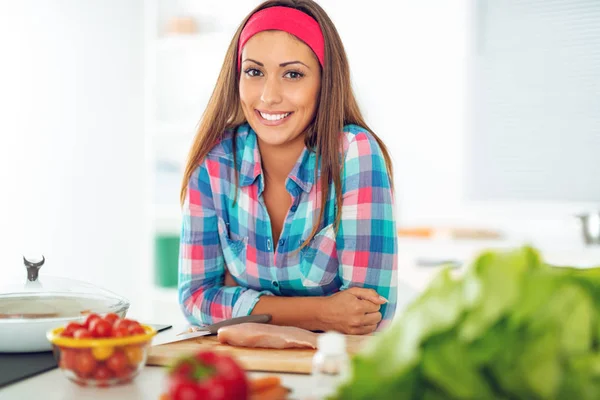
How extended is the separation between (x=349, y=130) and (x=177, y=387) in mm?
1235

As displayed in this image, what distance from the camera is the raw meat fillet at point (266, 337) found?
1.22m

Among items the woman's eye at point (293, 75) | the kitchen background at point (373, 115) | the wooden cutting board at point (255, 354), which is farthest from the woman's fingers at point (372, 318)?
the kitchen background at point (373, 115)

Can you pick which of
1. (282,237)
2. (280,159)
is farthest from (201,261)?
(280,159)

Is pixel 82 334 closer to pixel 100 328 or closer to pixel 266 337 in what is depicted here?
pixel 100 328

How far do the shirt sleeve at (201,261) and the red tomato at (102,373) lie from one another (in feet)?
2.40

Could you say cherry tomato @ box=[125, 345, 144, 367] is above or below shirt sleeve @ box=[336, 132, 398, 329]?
below

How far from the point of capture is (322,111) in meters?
1.77

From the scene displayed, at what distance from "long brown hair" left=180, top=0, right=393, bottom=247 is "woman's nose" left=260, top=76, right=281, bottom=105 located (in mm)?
126

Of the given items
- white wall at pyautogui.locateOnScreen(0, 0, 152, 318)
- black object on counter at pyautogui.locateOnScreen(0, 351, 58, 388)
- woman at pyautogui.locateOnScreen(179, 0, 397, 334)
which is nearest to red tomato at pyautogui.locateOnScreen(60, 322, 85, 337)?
black object on counter at pyautogui.locateOnScreen(0, 351, 58, 388)

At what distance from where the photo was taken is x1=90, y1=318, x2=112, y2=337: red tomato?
964 mm

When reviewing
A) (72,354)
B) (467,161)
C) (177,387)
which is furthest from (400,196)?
(177,387)

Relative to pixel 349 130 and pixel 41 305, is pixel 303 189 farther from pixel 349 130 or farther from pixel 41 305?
pixel 41 305

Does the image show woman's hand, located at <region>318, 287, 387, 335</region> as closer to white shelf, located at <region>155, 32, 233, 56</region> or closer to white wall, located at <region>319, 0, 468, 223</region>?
white wall, located at <region>319, 0, 468, 223</region>

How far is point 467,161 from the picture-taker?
12.2 feet
